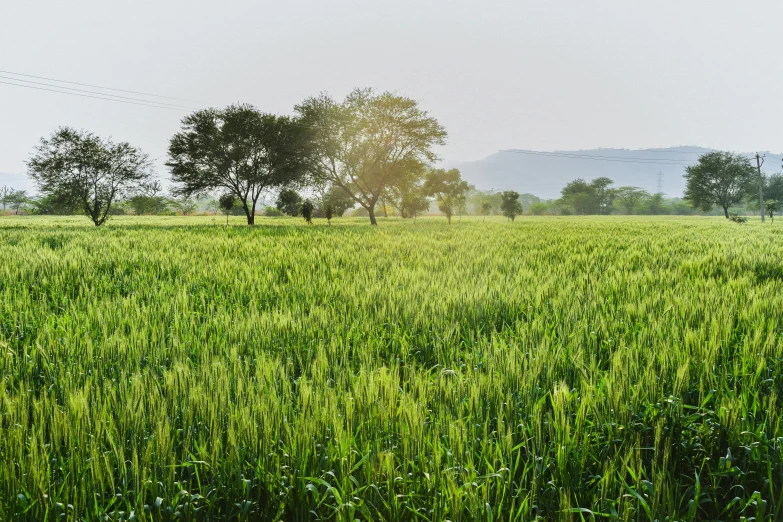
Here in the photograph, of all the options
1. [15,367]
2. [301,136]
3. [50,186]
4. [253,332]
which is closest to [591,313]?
[253,332]

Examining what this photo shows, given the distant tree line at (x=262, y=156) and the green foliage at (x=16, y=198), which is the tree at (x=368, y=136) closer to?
the distant tree line at (x=262, y=156)

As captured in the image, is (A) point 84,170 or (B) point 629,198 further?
(B) point 629,198

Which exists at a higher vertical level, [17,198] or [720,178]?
[17,198]

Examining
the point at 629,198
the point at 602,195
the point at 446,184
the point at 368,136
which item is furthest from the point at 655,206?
the point at 368,136

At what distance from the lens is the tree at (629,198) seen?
17425 cm

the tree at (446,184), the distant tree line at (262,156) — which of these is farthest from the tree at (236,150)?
the tree at (446,184)

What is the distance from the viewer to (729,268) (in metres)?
7.15

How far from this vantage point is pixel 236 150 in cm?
4303

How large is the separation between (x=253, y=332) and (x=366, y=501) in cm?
218

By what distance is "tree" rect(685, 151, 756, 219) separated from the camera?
266ft

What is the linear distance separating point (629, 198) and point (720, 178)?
336ft

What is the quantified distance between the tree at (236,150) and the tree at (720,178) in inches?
3138

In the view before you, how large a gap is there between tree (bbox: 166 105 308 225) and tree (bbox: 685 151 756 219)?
79.7 m

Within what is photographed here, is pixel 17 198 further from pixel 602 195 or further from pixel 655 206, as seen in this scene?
pixel 655 206
